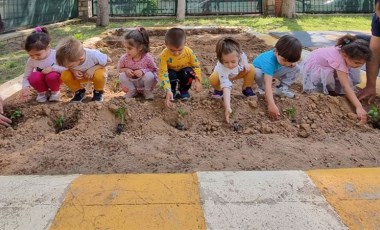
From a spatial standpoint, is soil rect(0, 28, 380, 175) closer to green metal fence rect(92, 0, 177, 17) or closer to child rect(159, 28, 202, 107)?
child rect(159, 28, 202, 107)

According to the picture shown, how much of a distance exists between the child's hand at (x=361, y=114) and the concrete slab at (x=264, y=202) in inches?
54.8

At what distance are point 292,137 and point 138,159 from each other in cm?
131

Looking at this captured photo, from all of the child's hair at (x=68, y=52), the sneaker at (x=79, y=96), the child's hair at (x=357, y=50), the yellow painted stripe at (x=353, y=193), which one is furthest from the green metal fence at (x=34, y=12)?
the yellow painted stripe at (x=353, y=193)

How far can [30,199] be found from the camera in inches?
91.9

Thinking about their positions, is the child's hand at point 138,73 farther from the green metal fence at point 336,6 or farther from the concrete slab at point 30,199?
the green metal fence at point 336,6

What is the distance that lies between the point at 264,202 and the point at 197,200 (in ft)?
1.21

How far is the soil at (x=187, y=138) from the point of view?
2.87m

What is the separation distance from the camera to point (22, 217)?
2.15 m

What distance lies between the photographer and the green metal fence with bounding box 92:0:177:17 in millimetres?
14891

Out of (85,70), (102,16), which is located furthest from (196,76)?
(102,16)

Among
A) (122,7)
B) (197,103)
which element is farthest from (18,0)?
(197,103)

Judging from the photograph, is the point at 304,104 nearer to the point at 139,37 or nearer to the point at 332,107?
the point at 332,107

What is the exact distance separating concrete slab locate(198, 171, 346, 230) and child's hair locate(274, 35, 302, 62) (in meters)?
1.57

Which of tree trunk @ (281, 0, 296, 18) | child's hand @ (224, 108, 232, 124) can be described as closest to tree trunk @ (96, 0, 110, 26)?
tree trunk @ (281, 0, 296, 18)
